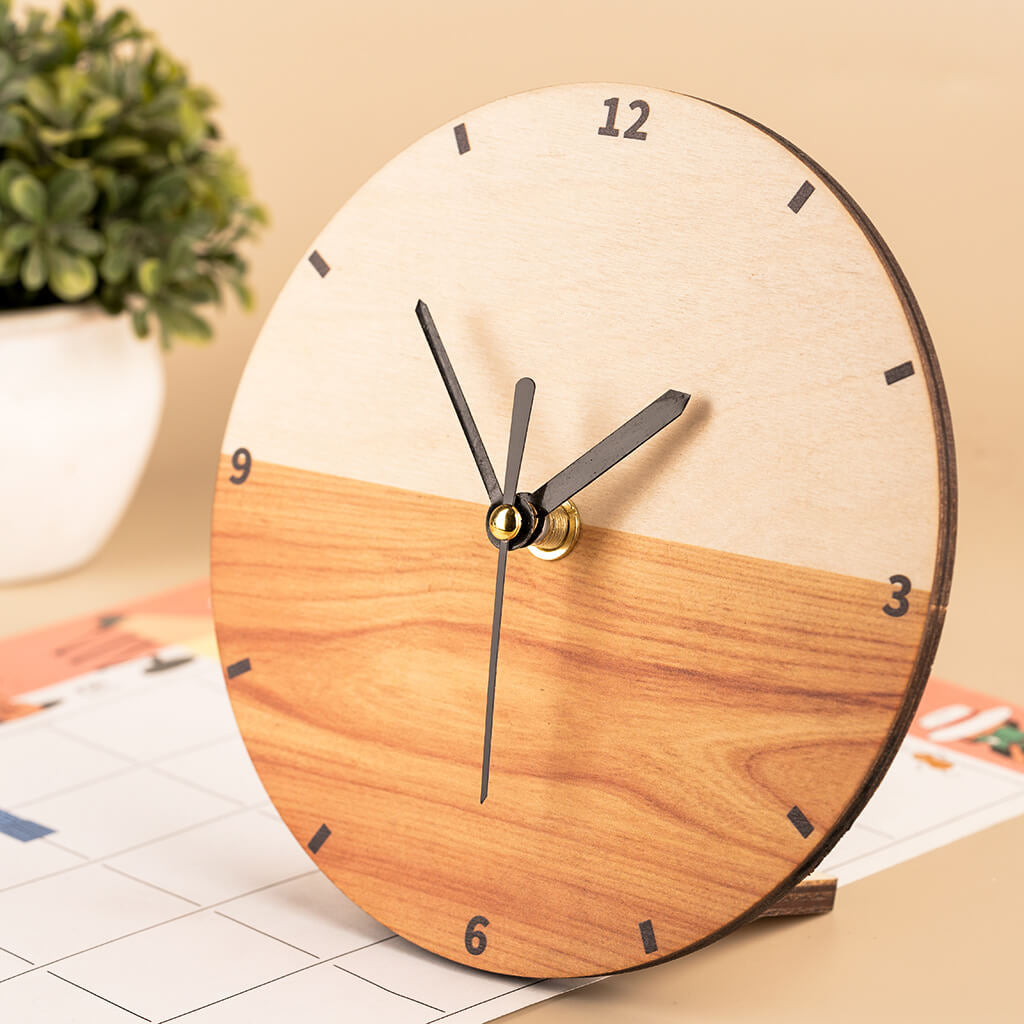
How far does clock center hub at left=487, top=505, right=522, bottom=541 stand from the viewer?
1.20 meters

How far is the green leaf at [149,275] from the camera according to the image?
2266 mm

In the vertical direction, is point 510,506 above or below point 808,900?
above

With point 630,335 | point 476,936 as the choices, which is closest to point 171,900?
point 476,936

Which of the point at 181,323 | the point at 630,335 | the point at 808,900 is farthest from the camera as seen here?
the point at 181,323

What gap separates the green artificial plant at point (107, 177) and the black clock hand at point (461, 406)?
1.07 meters

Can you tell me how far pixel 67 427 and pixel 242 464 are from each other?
0.95m

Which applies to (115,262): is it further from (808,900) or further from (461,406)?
(808,900)

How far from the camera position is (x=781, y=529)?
3.77 feet

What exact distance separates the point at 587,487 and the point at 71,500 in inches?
51.6

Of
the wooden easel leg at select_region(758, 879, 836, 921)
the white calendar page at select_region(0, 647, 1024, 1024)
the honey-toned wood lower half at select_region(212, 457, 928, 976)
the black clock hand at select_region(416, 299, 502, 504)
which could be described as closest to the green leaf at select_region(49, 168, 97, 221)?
the white calendar page at select_region(0, 647, 1024, 1024)

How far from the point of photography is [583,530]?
4.06 feet

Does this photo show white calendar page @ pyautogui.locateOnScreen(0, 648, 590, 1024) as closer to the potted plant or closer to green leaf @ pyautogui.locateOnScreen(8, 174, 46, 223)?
the potted plant

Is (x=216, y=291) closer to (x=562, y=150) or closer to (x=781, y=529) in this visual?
(x=562, y=150)

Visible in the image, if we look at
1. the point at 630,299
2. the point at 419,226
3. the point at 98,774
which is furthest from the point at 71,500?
A: the point at 630,299
